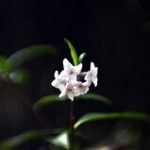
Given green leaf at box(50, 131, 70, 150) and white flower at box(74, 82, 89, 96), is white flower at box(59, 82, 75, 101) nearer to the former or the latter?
white flower at box(74, 82, 89, 96)

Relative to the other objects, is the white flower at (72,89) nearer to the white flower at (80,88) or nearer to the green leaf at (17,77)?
the white flower at (80,88)

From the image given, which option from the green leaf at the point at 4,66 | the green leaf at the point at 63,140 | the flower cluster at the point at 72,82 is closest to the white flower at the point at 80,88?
the flower cluster at the point at 72,82

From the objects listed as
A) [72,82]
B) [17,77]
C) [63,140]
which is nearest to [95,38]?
[17,77]

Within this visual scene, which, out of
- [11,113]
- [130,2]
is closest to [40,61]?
[11,113]

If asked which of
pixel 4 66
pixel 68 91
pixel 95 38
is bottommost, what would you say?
pixel 68 91

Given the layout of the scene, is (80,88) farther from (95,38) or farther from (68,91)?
(95,38)

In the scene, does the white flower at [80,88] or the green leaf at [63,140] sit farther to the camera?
the green leaf at [63,140]

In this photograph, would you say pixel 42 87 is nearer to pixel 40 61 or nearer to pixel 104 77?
pixel 40 61

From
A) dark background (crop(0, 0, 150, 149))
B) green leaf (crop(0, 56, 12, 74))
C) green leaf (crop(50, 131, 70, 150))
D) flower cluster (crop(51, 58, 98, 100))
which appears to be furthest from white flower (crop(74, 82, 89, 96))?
dark background (crop(0, 0, 150, 149))
